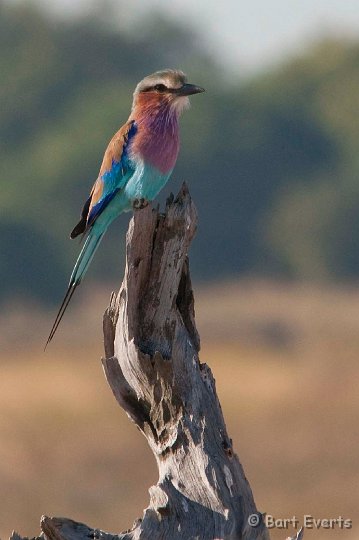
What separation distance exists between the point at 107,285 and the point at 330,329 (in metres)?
4.11

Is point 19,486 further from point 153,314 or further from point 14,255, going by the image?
point 14,255

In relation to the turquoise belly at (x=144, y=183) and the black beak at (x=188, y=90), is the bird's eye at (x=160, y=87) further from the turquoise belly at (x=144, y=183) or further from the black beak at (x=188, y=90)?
the turquoise belly at (x=144, y=183)

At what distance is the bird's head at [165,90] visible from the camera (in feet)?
22.8

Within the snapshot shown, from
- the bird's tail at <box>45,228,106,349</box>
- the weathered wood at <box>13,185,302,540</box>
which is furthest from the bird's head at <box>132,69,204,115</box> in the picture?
the weathered wood at <box>13,185,302,540</box>

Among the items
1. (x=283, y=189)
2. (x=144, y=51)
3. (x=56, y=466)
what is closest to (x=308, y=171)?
(x=283, y=189)

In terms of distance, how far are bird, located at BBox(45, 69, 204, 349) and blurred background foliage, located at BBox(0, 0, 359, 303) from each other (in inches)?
670

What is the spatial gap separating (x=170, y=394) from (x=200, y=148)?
2397 cm

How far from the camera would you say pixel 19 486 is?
15.9m

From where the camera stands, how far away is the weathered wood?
5.19 metres

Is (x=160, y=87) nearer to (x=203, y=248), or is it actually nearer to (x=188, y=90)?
(x=188, y=90)

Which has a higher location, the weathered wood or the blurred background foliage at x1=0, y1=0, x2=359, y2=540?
the blurred background foliage at x1=0, y1=0, x2=359, y2=540

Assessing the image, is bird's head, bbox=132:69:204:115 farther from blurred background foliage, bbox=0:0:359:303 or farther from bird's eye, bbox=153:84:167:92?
blurred background foliage, bbox=0:0:359:303

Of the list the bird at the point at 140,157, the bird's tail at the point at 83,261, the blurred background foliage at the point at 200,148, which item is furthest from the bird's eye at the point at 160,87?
the blurred background foliage at the point at 200,148

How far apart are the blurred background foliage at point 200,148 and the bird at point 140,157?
17008 millimetres
